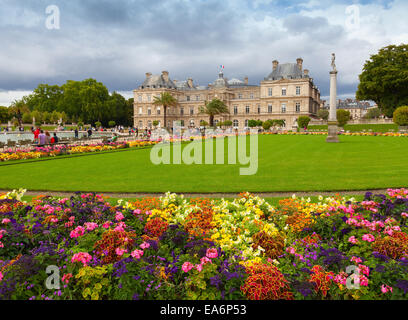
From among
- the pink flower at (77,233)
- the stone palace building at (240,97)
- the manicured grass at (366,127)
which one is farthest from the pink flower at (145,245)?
the stone palace building at (240,97)

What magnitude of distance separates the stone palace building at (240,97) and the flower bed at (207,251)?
2532 inches

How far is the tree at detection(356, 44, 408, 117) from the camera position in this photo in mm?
46969

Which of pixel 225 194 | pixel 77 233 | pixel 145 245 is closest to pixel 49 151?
pixel 225 194

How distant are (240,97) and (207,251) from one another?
84.4 m

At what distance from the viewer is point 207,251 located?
12.0 feet

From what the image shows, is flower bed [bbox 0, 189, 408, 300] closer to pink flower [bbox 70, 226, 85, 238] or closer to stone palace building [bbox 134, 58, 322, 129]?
pink flower [bbox 70, 226, 85, 238]

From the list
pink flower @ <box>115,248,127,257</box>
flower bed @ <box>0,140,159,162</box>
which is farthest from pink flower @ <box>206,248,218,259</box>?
flower bed @ <box>0,140,159,162</box>

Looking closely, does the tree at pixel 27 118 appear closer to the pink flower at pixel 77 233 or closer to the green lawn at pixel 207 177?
the green lawn at pixel 207 177

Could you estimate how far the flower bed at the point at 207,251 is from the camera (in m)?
3.08

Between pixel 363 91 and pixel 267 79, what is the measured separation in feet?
95.1
